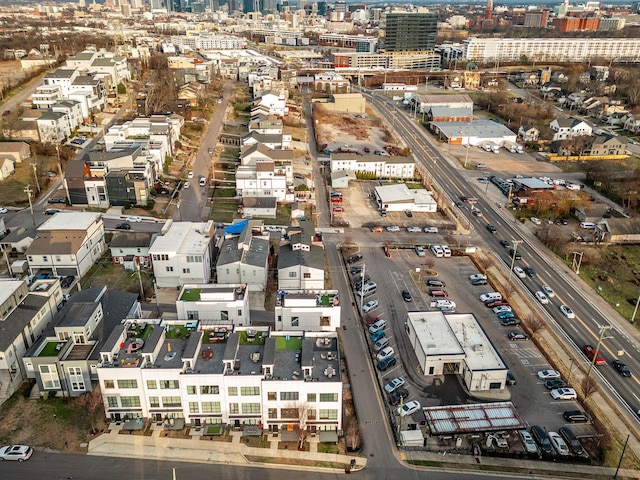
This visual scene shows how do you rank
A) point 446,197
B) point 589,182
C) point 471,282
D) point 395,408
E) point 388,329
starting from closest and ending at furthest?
1. point 395,408
2. point 388,329
3. point 471,282
4. point 446,197
5. point 589,182

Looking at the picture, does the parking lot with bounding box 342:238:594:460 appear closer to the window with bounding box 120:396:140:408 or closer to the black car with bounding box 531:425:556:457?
the black car with bounding box 531:425:556:457

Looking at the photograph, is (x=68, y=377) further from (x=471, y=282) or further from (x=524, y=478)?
(x=471, y=282)

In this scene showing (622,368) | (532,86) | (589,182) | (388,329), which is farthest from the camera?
(532,86)

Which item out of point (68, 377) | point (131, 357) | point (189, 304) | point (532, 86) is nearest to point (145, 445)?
point (131, 357)

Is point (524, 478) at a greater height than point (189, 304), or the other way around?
A: point (189, 304)

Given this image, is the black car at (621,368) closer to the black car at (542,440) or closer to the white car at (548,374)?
the white car at (548,374)

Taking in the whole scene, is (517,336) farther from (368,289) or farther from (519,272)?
(368,289)

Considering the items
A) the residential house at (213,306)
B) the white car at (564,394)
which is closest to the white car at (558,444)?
the white car at (564,394)

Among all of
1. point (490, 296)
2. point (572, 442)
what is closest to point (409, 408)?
A: point (572, 442)
